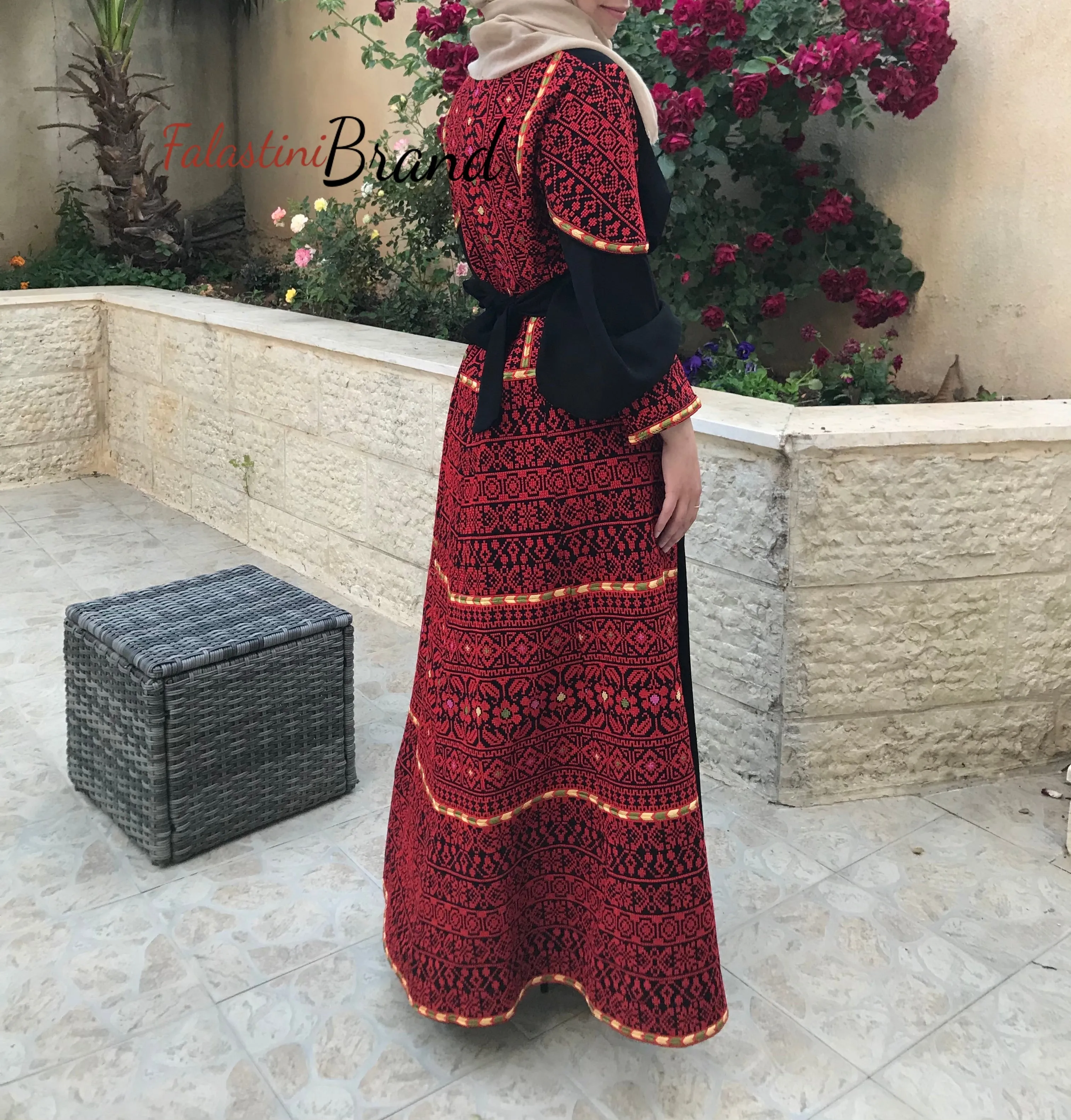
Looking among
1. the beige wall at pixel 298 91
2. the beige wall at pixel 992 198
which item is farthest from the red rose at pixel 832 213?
the beige wall at pixel 298 91

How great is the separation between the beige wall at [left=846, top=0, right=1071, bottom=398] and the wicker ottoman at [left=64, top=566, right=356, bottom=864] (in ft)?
5.99

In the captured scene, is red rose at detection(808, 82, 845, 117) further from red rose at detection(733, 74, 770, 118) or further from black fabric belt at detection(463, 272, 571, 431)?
Result: black fabric belt at detection(463, 272, 571, 431)

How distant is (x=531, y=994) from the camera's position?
6.20 ft

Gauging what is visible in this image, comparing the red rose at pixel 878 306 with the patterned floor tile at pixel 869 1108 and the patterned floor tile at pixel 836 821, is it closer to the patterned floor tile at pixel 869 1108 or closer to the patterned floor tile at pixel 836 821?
the patterned floor tile at pixel 836 821

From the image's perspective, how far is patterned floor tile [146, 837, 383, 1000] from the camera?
196 centimetres

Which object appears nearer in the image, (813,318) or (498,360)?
(498,360)

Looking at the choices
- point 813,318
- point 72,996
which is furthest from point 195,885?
point 813,318

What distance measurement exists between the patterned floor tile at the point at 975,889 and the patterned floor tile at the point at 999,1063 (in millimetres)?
100

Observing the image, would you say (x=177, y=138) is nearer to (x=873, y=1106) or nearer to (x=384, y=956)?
(x=384, y=956)

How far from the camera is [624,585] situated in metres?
1.54

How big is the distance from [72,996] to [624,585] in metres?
1.16

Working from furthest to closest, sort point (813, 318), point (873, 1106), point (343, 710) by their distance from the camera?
point (813, 318), point (343, 710), point (873, 1106)

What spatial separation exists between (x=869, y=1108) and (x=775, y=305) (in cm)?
209

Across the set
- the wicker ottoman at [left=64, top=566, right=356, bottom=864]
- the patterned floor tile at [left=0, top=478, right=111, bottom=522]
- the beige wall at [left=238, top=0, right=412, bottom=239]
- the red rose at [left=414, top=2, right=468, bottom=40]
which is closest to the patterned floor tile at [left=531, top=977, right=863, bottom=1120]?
the wicker ottoman at [left=64, top=566, right=356, bottom=864]
